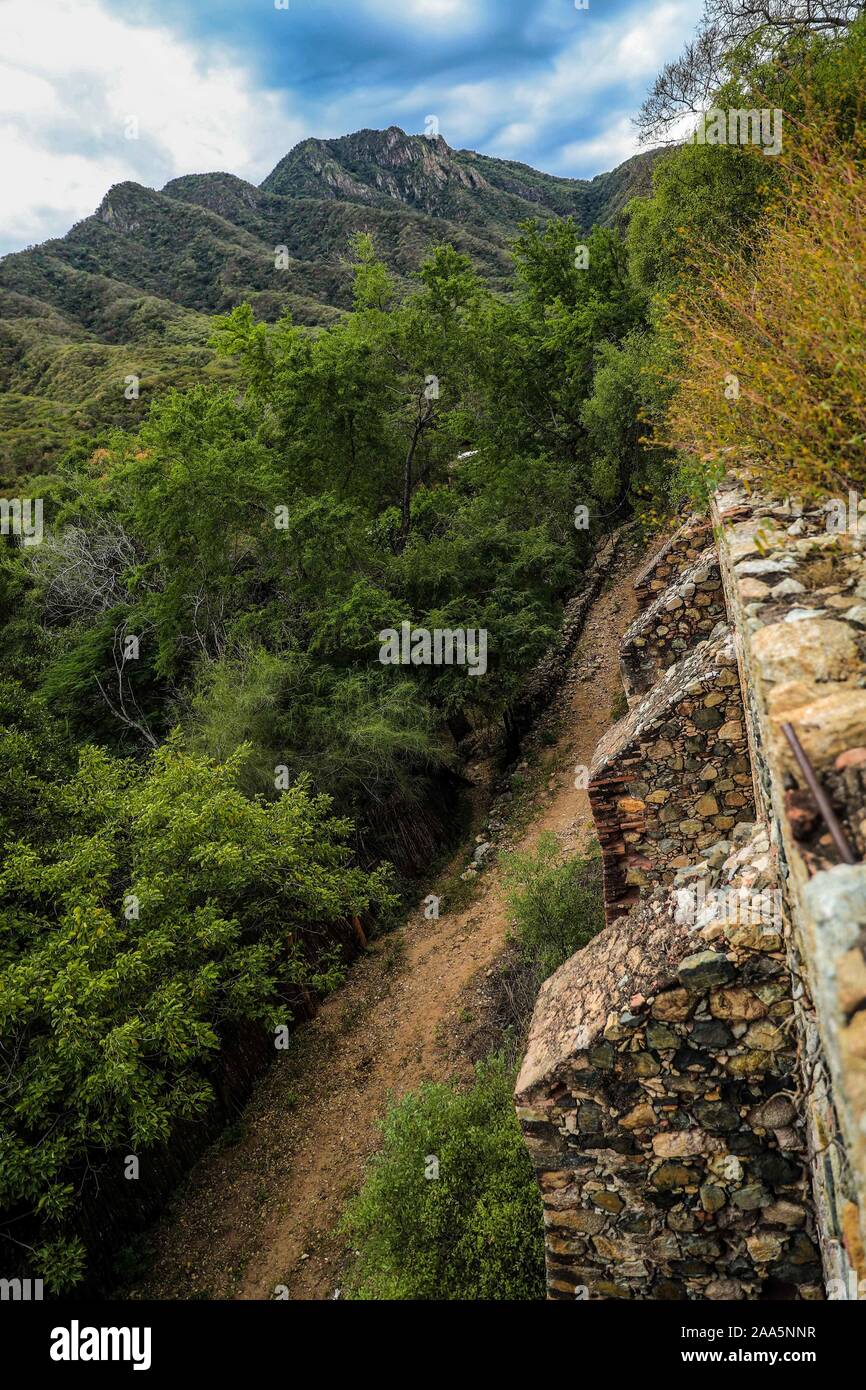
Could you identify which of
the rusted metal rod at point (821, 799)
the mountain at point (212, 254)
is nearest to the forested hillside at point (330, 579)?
the rusted metal rod at point (821, 799)

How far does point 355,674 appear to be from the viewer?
48.4 feet

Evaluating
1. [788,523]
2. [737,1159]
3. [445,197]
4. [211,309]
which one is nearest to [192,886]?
[737,1159]

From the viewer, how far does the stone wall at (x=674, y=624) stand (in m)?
7.43

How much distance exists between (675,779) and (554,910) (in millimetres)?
4323

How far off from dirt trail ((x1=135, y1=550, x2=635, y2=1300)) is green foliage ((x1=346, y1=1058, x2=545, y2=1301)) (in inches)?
30.6

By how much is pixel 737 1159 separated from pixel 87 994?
618 cm

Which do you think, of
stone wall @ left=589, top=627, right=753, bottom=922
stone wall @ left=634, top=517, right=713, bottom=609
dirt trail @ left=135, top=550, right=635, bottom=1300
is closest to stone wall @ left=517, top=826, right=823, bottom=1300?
stone wall @ left=589, top=627, right=753, bottom=922

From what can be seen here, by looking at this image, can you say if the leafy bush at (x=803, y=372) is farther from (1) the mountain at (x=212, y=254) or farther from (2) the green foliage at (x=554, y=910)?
(1) the mountain at (x=212, y=254)

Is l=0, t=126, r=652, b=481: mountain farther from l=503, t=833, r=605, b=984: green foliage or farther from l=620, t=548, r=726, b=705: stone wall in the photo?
l=620, t=548, r=726, b=705: stone wall

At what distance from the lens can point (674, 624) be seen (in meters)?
7.75

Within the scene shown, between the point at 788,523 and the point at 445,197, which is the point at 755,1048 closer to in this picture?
the point at 788,523

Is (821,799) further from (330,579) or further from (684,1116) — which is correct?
(330,579)

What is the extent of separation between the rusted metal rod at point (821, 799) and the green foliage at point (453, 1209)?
5.01 m
